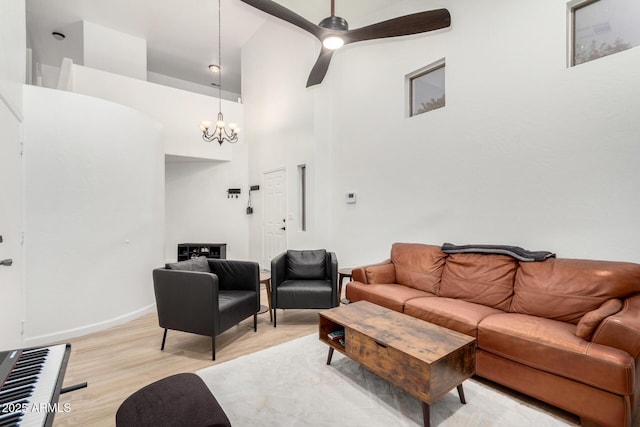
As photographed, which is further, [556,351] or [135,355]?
[135,355]

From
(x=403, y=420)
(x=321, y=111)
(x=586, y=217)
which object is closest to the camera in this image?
(x=403, y=420)

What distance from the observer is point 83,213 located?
131 inches

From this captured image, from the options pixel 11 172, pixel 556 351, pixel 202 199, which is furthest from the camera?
pixel 202 199

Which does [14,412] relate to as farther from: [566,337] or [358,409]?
[566,337]

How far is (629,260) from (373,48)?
3835mm

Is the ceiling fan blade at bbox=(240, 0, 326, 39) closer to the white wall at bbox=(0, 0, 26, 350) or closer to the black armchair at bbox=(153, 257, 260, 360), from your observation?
the white wall at bbox=(0, 0, 26, 350)

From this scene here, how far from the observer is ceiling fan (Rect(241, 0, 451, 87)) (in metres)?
2.63

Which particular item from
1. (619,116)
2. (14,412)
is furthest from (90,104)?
(619,116)

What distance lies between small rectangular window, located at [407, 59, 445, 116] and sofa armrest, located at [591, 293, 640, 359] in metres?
2.73

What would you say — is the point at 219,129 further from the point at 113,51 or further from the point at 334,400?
the point at 334,400

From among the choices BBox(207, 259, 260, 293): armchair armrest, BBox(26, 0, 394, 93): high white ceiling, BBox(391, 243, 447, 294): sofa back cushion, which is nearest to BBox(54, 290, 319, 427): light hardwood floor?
BBox(207, 259, 260, 293): armchair armrest

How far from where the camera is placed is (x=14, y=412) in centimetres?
83

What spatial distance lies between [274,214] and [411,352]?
4.61m

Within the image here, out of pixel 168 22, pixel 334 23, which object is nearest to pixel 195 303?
pixel 334 23
